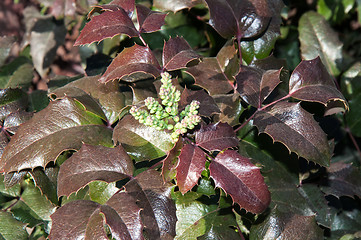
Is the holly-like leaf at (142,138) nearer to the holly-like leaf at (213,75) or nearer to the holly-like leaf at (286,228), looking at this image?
the holly-like leaf at (213,75)

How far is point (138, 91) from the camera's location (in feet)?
3.76

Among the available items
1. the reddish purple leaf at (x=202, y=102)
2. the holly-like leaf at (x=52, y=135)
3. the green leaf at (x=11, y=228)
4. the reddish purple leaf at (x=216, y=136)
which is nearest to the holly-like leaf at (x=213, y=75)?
the reddish purple leaf at (x=202, y=102)

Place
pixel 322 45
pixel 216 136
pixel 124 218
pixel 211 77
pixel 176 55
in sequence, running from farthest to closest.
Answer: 1. pixel 322 45
2. pixel 211 77
3. pixel 176 55
4. pixel 216 136
5. pixel 124 218

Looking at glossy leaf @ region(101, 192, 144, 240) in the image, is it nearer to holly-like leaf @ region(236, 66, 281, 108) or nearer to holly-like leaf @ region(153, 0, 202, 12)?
holly-like leaf @ region(236, 66, 281, 108)

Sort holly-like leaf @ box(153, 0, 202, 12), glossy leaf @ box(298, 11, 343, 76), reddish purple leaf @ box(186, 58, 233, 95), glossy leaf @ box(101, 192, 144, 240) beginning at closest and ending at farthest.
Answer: glossy leaf @ box(101, 192, 144, 240) < reddish purple leaf @ box(186, 58, 233, 95) < holly-like leaf @ box(153, 0, 202, 12) < glossy leaf @ box(298, 11, 343, 76)

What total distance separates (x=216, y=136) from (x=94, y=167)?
1.11ft

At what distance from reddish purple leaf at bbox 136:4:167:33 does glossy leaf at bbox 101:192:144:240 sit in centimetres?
50

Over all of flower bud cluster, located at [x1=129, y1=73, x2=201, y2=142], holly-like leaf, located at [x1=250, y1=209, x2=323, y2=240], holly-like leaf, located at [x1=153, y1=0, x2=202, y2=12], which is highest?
holly-like leaf, located at [x1=153, y1=0, x2=202, y2=12]

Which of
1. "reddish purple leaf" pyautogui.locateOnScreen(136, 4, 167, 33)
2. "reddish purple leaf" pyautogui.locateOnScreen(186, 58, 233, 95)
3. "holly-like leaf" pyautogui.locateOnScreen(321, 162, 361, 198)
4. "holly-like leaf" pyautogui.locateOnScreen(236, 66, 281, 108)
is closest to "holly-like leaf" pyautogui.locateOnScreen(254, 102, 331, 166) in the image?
"holly-like leaf" pyautogui.locateOnScreen(236, 66, 281, 108)

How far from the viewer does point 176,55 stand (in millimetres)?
1091

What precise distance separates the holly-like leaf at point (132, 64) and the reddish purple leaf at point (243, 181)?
1.04 feet

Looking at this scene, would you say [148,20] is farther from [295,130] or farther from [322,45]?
[322,45]

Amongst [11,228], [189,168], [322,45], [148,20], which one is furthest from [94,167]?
[322,45]

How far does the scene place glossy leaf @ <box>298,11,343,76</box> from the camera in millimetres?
1570
